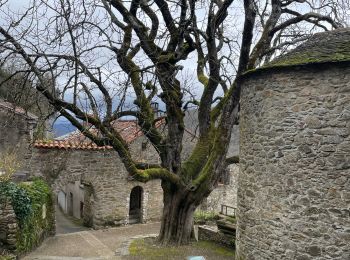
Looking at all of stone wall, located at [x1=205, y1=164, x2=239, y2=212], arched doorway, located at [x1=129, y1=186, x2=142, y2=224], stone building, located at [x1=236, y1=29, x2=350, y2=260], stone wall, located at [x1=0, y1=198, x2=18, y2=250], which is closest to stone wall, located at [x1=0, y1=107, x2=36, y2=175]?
stone wall, located at [x1=0, y1=198, x2=18, y2=250]

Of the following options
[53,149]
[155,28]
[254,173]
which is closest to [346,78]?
[254,173]

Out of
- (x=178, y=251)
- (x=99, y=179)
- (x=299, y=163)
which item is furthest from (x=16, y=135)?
(x=299, y=163)

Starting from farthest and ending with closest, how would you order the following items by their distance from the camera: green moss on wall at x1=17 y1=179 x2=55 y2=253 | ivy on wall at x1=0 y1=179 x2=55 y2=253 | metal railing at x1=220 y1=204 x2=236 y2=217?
metal railing at x1=220 y1=204 x2=236 y2=217 → green moss on wall at x1=17 y1=179 x2=55 y2=253 → ivy on wall at x1=0 y1=179 x2=55 y2=253

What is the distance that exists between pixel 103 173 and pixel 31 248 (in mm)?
5317

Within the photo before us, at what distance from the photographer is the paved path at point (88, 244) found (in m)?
12.1

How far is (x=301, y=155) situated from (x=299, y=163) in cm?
15

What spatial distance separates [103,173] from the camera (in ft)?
56.1

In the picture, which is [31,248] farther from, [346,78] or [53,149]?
[346,78]

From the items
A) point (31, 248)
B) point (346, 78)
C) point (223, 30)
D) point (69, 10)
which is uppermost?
point (223, 30)

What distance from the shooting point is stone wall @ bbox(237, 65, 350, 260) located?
267 inches

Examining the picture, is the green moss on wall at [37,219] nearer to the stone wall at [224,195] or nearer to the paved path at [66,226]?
the paved path at [66,226]

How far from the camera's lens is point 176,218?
1210 cm

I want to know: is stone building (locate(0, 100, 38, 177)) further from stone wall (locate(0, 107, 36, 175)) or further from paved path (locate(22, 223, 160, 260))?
paved path (locate(22, 223, 160, 260))

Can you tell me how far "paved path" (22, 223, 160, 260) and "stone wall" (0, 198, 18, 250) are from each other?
99 cm
